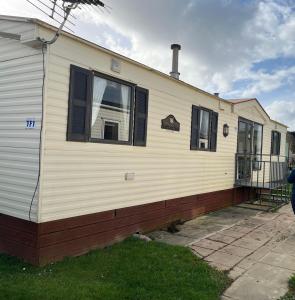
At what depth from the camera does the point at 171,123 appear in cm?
744

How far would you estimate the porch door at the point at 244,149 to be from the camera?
11109 mm

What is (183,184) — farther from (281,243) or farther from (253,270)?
(253,270)

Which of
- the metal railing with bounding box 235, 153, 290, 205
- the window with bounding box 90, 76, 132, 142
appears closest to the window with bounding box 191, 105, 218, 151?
the metal railing with bounding box 235, 153, 290, 205

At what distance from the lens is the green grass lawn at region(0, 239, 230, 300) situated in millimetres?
3967

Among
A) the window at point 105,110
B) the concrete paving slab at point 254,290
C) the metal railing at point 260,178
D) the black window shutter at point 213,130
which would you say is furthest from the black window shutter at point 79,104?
the metal railing at point 260,178

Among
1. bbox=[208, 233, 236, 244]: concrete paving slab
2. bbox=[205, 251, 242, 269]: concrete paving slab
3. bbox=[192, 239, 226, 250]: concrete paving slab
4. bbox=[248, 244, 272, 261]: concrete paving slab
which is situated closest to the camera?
bbox=[205, 251, 242, 269]: concrete paving slab

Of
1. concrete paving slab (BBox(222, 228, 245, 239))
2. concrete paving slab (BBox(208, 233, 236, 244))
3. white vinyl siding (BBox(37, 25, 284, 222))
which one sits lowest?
concrete paving slab (BBox(208, 233, 236, 244))

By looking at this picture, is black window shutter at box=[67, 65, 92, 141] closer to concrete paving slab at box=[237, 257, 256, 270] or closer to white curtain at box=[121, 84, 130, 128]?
white curtain at box=[121, 84, 130, 128]

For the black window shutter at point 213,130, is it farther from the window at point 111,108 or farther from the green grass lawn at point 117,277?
the green grass lawn at point 117,277

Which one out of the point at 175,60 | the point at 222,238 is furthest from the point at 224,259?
the point at 175,60

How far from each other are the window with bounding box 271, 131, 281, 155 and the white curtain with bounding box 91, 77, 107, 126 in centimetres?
1018

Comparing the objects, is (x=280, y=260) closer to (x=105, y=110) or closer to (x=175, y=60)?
(x=105, y=110)

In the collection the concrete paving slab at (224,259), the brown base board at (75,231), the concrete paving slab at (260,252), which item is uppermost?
the brown base board at (75,231)

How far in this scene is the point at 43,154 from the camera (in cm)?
466
